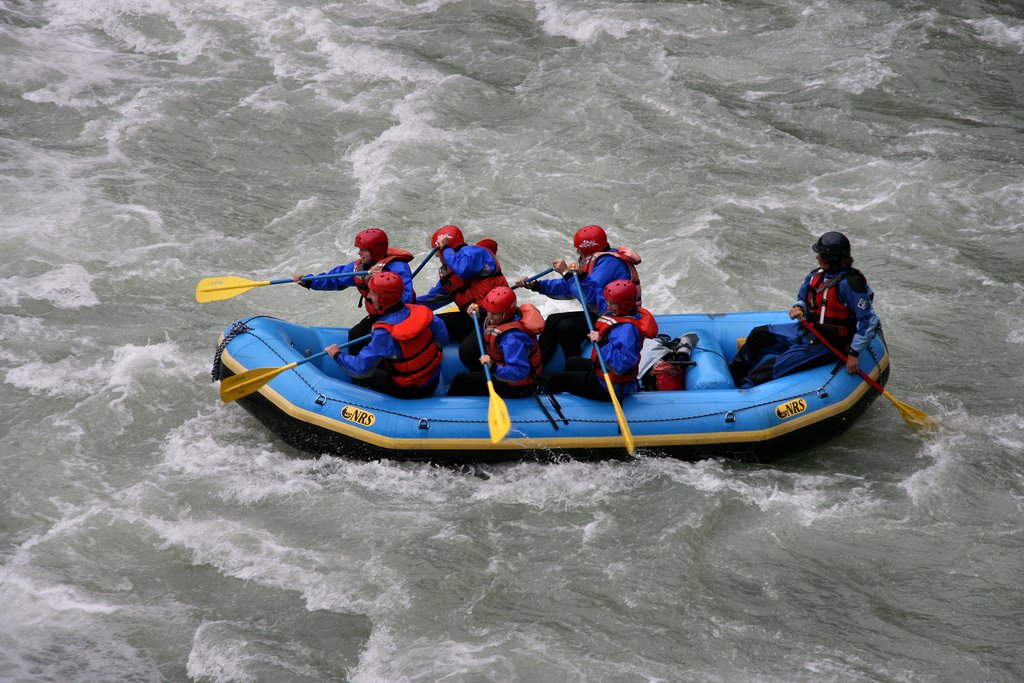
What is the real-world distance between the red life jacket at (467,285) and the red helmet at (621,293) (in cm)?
99

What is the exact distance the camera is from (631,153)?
1054 cm

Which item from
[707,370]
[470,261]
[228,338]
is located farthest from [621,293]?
[228,338]

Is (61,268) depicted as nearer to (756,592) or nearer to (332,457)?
(332,457)

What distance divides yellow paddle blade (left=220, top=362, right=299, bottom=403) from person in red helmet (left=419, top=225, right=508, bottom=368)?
113 centimetres

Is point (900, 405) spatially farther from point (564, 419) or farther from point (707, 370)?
point (564, 419)

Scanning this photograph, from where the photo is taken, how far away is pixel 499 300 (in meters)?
6.06

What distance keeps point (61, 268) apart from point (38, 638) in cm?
422

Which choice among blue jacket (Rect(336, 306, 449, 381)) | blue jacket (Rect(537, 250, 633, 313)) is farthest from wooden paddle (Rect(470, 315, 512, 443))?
blue jacket (Rect(537, 250, 633, 313))

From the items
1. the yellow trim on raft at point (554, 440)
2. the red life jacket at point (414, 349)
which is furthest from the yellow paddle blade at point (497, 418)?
the red life jacket at point (414, 349)

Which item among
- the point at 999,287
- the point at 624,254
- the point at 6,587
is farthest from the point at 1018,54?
the point at 6,587

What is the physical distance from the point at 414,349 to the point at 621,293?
1273 mm

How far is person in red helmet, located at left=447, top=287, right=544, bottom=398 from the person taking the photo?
241 inches

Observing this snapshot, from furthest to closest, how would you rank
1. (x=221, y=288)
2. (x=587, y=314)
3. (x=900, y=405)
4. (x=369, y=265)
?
(x=221, y=288) → (x=369, y=265) → (x=900, y=405) → (x=587, y=314)

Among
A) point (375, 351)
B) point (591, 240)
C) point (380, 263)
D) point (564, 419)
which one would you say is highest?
point (591, 240)
